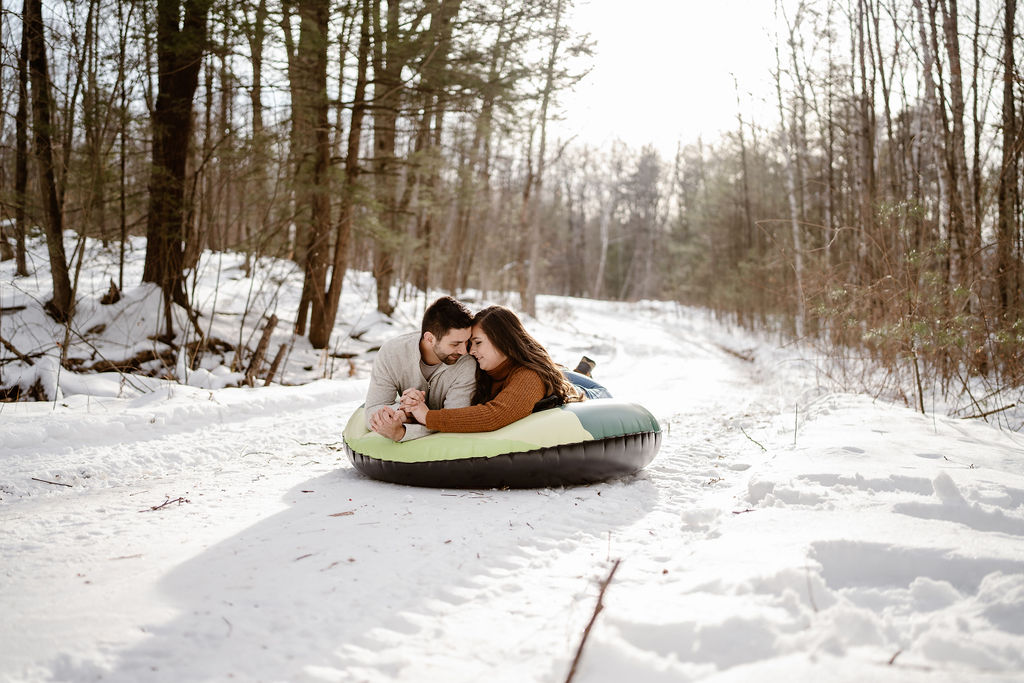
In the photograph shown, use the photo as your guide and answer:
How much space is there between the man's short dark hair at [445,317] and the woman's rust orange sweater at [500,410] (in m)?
0.49

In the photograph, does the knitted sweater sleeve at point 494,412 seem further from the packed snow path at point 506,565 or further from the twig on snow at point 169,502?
the twig on snow at point 169,502

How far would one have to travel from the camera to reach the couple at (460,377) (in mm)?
3936

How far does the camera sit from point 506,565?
255 centimetres

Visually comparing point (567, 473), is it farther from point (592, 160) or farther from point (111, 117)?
point (592, 160)

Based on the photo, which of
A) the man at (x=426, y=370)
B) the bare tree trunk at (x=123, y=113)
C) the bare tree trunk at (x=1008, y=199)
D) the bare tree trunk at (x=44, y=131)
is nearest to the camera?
the man at (x=426, y=370)

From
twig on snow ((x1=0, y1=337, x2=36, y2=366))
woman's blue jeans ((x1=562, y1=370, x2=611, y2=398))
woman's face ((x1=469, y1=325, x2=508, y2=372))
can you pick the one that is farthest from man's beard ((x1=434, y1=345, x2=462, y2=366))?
twig on snow ((x1=0, y1=337, x2=36, y2=366))

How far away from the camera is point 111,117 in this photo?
7.15 metres

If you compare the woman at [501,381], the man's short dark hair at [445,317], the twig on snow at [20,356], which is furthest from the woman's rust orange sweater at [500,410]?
the twig on snow at [20,356]

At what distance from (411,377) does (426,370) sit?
116 mm

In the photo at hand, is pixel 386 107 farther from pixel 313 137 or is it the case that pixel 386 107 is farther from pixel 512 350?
pixel 512 350

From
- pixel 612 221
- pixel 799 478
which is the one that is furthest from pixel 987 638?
pixel 612 221

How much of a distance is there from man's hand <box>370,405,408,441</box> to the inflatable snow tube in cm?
5

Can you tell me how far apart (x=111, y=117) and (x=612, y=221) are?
134 ft

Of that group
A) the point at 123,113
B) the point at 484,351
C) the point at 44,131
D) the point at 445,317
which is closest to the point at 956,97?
the point at 484,351
